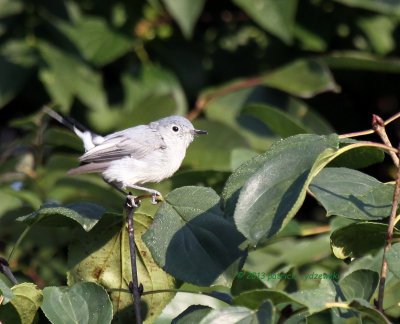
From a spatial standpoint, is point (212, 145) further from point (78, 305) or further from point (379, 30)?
point (78, 305)

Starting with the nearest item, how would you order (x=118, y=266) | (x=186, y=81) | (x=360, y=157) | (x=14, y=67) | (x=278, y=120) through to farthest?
(x=360, y=157) → (x=118, y=266) → (x=278, y=120) → (x=14, y=67) → (x=186, y=81)

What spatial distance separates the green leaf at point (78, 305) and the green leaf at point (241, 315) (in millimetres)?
339

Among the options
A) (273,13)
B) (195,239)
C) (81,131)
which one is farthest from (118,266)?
(273,13)

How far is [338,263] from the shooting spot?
2.92 meters

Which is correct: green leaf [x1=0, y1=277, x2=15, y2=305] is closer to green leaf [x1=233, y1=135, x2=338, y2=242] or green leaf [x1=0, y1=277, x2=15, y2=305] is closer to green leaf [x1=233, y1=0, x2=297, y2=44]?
green leaf [x1=233, y1=135, x2=338, y2=242]

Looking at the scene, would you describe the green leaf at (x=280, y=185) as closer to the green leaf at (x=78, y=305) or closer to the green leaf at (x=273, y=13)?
the green leaf at (x=78, y=305)

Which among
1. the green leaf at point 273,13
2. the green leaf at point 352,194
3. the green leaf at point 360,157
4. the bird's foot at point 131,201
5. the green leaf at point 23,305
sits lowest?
the green leaf at point 273,13

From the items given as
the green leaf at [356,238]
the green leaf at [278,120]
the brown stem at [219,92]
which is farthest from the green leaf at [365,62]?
the green leaf at [356,238]

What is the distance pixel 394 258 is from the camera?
1185 millimetres

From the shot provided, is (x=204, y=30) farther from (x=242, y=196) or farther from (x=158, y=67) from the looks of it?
(x=242, y=196)

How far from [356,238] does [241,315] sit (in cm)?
44

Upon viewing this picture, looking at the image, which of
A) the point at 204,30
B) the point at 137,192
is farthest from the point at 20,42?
the point at 137,192

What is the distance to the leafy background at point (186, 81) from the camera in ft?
9.28

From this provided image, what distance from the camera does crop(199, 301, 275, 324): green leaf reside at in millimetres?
1054
